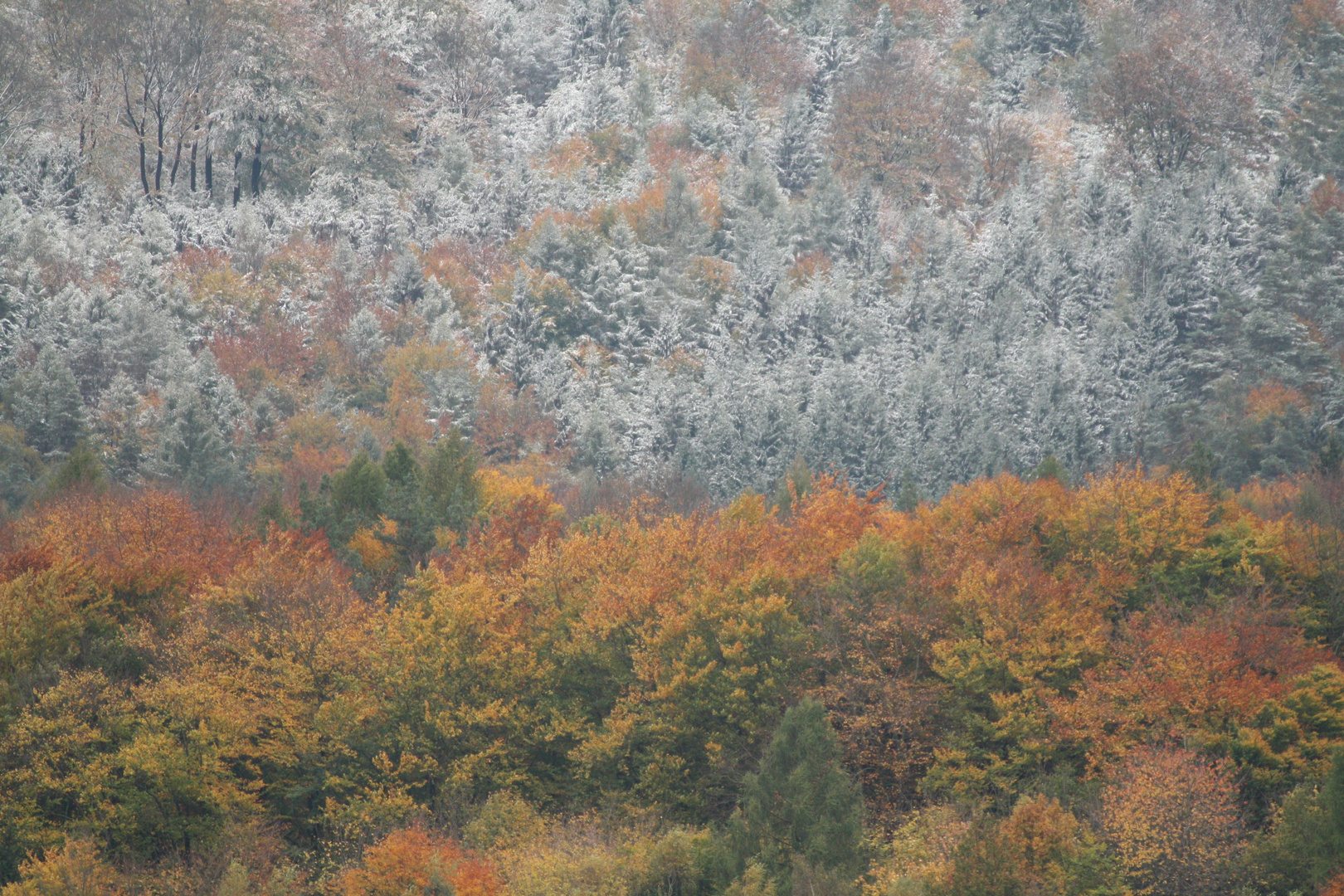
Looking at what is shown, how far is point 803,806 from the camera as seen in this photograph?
3781 cm

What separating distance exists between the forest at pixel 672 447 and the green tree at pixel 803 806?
0.50 ft

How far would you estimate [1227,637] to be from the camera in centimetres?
4381

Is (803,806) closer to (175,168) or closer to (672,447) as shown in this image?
(672,447)

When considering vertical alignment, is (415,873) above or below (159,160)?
below

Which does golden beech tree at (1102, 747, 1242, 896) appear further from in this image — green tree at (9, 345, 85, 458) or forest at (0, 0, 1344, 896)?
green tree at (9, 345, 85, 458)

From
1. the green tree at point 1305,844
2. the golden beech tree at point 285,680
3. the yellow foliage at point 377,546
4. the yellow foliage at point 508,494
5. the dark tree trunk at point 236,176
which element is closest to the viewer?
the green tree at point 1305,844

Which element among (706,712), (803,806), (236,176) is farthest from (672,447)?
(803,806)

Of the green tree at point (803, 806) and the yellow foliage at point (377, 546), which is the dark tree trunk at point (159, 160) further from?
the green tree at point (803, 806)

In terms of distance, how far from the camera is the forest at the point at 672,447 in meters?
41.7

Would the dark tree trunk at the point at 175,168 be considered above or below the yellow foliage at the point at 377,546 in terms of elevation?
above

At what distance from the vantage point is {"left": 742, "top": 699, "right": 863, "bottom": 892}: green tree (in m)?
37.2

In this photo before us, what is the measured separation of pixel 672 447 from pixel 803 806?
52.9 metres

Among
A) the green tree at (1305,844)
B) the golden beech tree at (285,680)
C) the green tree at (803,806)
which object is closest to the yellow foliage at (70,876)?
the golden beech tree at (285,680)

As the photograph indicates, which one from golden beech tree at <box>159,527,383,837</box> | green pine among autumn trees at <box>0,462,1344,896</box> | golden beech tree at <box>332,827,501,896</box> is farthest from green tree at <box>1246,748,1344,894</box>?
golden beech tree at <box>159,527,383,837</box>
